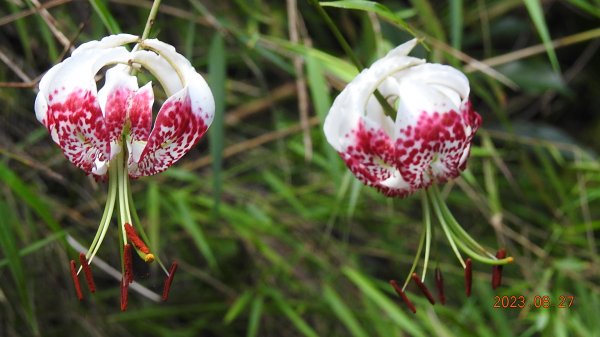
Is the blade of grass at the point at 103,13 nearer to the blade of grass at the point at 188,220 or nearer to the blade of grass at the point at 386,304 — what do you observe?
the blade of grass at the point at 188,220

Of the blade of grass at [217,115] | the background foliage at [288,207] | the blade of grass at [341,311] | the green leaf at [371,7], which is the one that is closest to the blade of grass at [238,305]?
the background foliage at [288,207]

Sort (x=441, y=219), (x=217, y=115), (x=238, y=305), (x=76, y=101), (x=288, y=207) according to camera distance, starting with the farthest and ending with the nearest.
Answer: (x=288, y=207) < (x=238, y=305) < (x=217, y=115) < (x=441, y=219) < (x=76, y=101)

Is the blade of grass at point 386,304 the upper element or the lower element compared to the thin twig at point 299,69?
lower

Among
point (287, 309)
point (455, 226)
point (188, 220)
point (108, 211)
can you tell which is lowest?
point (287, 309)

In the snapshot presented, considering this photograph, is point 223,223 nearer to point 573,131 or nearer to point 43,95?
point 43,95

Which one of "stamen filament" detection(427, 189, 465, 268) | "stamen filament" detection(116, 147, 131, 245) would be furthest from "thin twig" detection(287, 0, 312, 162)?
"stamen filament" detection(116, 147, 131, 245)

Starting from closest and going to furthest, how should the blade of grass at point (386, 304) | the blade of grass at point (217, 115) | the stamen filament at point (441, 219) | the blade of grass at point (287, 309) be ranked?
the stamen filament at point (441, 219) < the blade of grass at point (217, 115) < the blade of grass at point (386, 304) < the blade of grass at point (287, 309)

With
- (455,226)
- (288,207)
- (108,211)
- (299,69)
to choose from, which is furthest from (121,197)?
(288,207)

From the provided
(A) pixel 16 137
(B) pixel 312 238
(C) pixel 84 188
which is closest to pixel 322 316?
(B) pixel 312 238

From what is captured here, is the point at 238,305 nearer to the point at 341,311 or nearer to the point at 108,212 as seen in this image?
the point at 341,311
